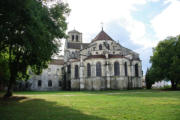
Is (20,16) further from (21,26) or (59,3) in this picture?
(59,3)

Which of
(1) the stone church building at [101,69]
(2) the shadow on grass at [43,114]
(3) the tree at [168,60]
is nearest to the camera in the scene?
(2) the shadow on grass at [43,114]

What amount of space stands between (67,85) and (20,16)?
42.4 meters

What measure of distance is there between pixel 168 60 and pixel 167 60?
0.90ft

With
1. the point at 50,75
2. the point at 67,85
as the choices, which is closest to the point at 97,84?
the point at 67,85

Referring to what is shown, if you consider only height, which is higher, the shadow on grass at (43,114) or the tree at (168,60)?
the tree at (168,60)

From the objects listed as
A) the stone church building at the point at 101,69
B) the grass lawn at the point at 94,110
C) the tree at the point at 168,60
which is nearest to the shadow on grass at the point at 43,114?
the grass lawn at the point at 94,110

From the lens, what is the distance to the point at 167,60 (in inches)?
1531

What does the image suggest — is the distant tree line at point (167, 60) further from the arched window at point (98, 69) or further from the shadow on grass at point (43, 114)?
the shadow on grass at point (43, 114)

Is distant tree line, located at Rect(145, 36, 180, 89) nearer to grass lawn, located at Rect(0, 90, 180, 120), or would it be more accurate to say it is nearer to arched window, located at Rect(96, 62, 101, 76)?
arched window, located at Rect(96, 62, 101, 76)

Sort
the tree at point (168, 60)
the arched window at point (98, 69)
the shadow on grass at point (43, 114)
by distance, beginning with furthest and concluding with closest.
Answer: the arched window at point (98, 69)
the tree at point (168, 60)
the shadow on grass at point (43, 114)

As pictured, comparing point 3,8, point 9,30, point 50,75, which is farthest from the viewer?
point 50,75

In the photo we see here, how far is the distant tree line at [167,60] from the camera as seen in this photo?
36.0 m

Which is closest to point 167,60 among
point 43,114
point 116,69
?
point 116,69

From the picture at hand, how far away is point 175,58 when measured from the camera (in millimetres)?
35969
